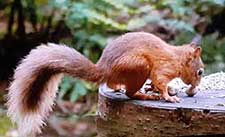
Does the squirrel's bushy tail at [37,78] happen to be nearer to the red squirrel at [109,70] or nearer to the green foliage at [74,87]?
the red squirrel at [109,70]

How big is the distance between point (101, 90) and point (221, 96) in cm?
35

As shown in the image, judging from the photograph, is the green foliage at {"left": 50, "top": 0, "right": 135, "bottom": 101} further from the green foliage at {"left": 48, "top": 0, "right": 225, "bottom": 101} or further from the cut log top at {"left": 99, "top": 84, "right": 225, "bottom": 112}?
the cut log top at {"left": 99, "top": 84, "right": 225, "bottom": 112}

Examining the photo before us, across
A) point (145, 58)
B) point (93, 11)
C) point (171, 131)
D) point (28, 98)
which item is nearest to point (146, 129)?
point (171, 131)

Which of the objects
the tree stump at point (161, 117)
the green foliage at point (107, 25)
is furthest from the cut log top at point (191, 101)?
the green foliage at point (107, 25)

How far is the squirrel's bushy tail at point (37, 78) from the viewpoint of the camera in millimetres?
1811

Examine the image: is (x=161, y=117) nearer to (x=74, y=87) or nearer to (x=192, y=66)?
(x=192, y=66)

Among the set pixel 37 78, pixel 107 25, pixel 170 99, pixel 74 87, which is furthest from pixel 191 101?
pixel 107 25

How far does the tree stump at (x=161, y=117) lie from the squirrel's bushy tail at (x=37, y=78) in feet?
0.32

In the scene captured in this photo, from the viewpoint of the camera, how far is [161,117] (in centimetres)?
174

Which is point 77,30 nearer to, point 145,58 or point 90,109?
point 90,109

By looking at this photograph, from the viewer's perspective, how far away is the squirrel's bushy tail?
1811 mm

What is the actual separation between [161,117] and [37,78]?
14.2 inches

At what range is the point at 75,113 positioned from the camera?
4070mm

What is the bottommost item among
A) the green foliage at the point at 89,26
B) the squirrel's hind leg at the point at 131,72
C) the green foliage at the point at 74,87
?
the green foliage at the point at 74,87
